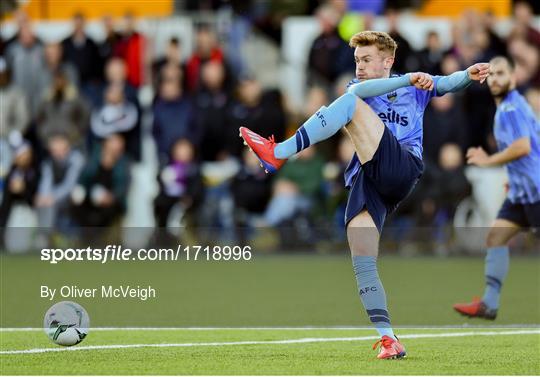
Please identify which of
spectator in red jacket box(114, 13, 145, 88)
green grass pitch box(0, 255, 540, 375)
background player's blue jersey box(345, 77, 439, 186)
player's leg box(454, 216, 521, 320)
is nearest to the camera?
green grass pitch box(0, 255, 540, 375)

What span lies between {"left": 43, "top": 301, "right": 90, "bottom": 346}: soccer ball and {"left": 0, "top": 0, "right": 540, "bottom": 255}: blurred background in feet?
32.9

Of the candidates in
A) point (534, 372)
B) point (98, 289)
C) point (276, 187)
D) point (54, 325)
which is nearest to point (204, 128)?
point (276, 187)

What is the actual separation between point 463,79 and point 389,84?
58 centimetres

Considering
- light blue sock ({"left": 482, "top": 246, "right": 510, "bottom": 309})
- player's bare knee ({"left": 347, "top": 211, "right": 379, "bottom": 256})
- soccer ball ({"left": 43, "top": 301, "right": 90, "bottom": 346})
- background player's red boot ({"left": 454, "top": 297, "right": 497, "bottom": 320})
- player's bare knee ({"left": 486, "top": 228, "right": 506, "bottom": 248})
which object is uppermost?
player's bare knee ({"left": 347, "top": 211, "right": 379, "bottom": 256})

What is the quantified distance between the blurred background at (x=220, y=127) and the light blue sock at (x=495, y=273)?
7.70 m

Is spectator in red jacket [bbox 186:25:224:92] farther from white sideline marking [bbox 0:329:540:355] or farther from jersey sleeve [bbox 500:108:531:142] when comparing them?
white sideline marking [bbox 0:329:540:355]

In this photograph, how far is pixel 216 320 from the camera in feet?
40.7

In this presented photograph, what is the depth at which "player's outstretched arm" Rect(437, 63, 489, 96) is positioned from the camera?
929cm

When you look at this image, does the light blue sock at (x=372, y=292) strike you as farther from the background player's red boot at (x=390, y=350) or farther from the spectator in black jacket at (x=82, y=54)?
the spectator in black jacket at (x=82, y=54)

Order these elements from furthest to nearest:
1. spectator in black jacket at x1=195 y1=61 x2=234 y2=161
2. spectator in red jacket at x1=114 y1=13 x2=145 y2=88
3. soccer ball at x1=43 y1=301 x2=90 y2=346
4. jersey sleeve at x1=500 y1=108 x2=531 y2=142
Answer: spectator in red jacket at x1=114 y1=13 x2=145 y2=88 → spectator in black jacket at x1=195 y1=61 x2=234 y2=161 → jersey sleeve at x1=500 y1=108 x2=531 y2=142 → soccer ball at x1=43 y1=301 x2=90 y2=346

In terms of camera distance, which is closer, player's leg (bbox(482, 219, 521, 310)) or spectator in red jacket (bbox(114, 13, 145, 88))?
player's leg (bbox(482, 219, 521, 310))

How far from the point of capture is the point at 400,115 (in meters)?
9.74

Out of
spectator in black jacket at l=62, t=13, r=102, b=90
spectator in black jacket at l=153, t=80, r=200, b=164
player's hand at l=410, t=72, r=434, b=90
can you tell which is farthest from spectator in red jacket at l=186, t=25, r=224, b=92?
player's hand at l=410, t=72, r=434, b=90

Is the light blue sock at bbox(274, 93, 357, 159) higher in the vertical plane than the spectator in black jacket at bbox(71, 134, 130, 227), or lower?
higher
